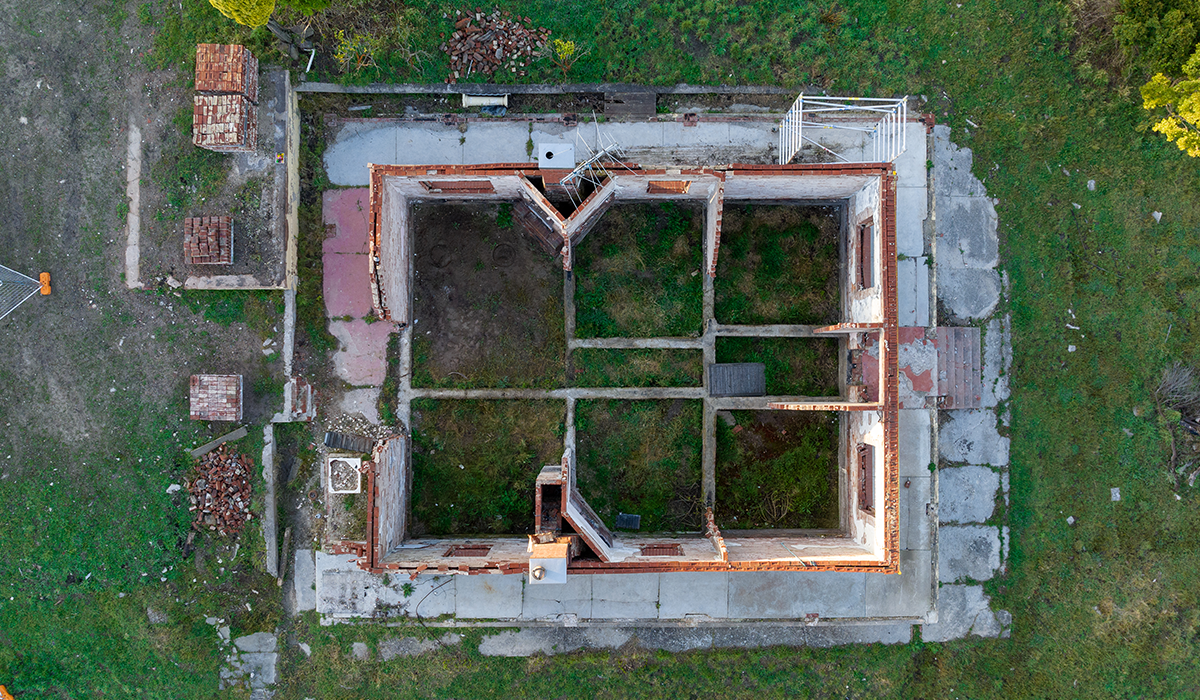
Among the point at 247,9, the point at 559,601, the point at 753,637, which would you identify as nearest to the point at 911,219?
the point at 753,637

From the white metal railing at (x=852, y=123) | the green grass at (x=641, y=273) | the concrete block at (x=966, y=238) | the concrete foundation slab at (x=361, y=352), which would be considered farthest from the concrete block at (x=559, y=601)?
the concrete block at (x=966, y=238)

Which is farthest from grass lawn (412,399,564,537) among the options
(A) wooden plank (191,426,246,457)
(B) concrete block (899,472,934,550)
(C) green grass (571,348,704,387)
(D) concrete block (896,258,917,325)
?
(D) concrete block (896,258,917,325)

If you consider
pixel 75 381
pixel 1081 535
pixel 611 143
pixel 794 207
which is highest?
pixel 611 143

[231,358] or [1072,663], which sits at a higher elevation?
[231,358]

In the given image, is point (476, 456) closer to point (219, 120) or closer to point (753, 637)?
point (753, 637)

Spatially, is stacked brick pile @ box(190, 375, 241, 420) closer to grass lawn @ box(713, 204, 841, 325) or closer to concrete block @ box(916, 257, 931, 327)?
grass lawn @ box(713, 204, 841, 325)

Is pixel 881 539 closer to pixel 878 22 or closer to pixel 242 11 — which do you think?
pixel 878 22

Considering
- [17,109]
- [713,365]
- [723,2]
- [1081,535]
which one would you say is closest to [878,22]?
[723,2]
